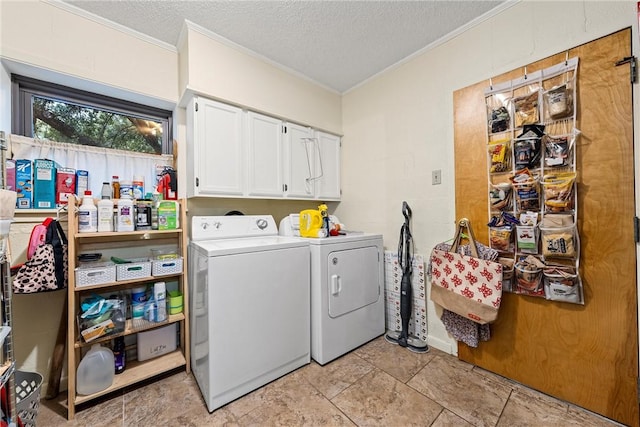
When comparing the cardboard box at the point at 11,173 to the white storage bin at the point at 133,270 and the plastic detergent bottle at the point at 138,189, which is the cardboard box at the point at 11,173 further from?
the white storage bin at the point at 133,270

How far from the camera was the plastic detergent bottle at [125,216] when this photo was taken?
5.43 feet

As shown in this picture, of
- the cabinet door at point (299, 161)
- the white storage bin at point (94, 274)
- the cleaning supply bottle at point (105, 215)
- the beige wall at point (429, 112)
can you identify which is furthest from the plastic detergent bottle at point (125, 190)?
the beige wall at point (429, 112)

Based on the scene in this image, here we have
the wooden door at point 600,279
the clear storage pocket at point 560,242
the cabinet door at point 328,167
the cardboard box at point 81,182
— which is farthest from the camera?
the cabinet door at point 328,167

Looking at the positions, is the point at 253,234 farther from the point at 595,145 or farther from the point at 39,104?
the point at 595,145

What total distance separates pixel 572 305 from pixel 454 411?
0.96 metres

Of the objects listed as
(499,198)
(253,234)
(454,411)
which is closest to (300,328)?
(253,234)

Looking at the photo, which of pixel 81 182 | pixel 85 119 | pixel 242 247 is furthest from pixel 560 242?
pixel 85 119

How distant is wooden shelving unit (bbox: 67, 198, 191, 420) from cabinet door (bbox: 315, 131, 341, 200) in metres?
1.38

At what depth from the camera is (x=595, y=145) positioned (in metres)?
1.43

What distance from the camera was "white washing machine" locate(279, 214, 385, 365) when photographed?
6.27 feet

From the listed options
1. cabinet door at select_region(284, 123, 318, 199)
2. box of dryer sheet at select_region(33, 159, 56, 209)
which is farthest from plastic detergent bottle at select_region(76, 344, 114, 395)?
cabinet door at select_region(284, 123, 318, 199)

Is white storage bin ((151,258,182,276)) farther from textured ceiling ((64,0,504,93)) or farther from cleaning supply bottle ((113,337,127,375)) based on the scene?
textured ceiling ((64,0,504,93))

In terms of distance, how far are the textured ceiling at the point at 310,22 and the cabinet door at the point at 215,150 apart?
0.57m

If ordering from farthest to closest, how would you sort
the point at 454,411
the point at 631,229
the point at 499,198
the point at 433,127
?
the point at 433,127, the point at 499,198, the point at 454,411, the point at 631,229
